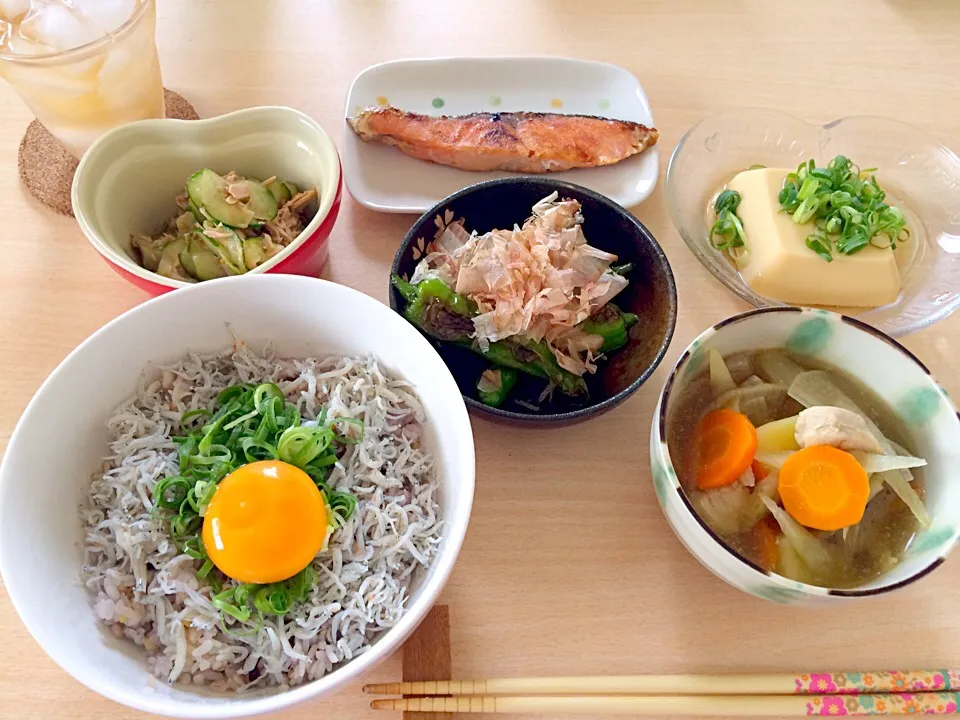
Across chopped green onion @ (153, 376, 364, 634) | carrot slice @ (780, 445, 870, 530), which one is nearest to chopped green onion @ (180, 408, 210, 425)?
chopped green onion @ (153, 376, 364, 634)

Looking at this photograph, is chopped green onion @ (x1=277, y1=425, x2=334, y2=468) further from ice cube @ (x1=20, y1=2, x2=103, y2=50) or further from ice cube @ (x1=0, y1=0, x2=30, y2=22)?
ice cube @ (x1=0, y1=0, x2=30, y2=22)

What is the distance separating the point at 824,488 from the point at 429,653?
23.1 inches

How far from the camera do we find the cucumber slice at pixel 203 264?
46.5 inches

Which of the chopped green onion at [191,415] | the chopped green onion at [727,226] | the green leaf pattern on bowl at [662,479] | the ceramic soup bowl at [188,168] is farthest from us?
the chopped green onion at [727,226]

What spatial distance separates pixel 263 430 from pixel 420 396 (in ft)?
0.73

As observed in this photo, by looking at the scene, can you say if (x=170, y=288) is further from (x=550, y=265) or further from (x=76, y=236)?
(x=550, y=265)

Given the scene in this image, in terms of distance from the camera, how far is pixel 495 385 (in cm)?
116

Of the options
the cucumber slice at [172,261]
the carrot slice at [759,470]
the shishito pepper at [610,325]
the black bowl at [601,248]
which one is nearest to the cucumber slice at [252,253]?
the cucumber slice at [172,261]

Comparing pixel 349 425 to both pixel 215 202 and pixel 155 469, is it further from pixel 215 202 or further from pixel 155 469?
pixel 215 202

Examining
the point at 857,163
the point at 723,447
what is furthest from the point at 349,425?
the point at 857,163

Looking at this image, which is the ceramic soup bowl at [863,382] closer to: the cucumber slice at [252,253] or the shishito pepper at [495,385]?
the shishito pepper at [495,385]

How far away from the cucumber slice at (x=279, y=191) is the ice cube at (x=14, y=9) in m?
0.51

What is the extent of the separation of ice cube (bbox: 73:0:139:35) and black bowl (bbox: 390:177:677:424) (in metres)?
0.63

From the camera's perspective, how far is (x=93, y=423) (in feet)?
3.21
